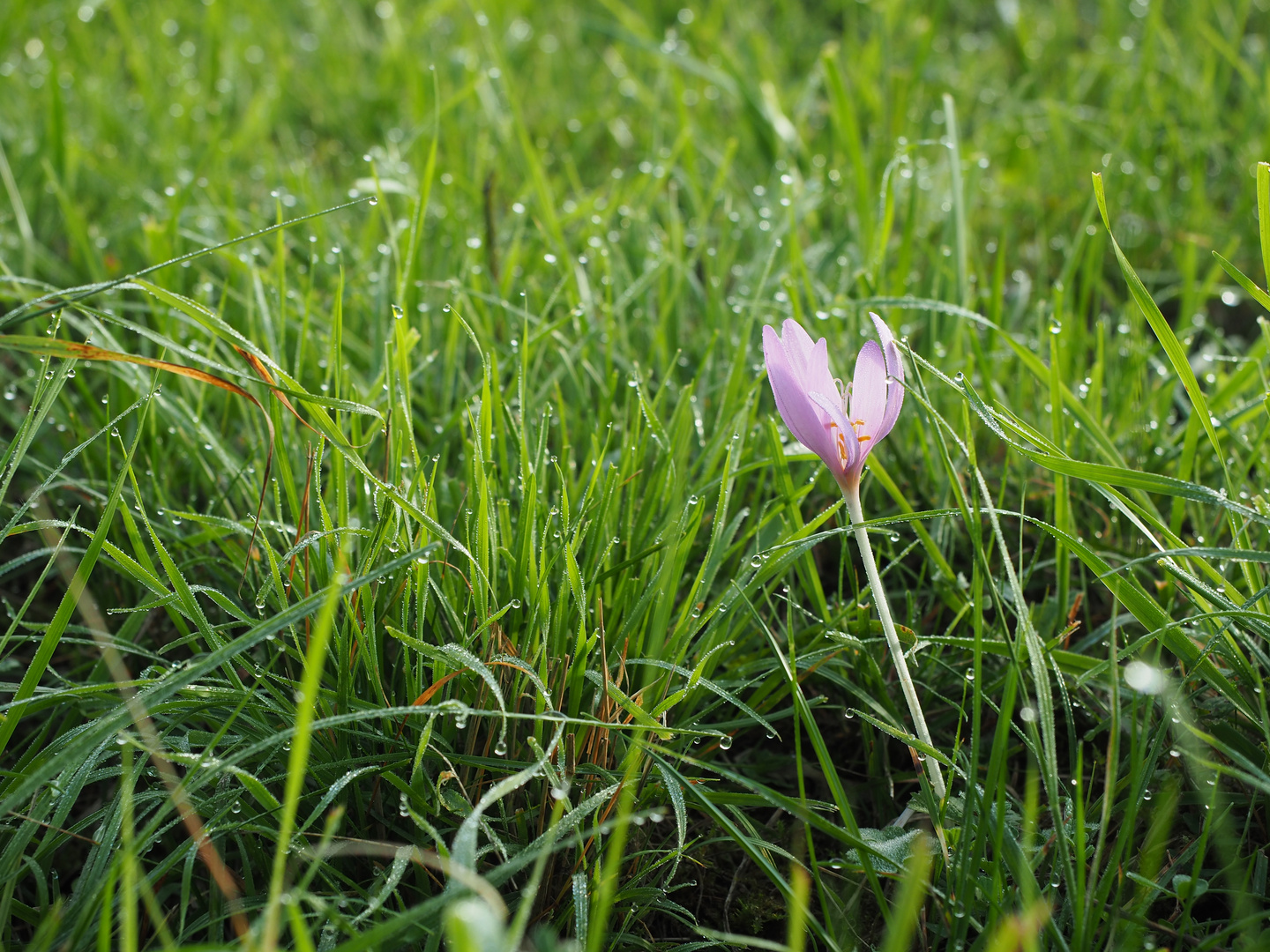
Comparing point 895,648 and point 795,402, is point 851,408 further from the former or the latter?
point 895,648

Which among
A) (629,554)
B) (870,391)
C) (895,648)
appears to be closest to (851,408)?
(870,391)

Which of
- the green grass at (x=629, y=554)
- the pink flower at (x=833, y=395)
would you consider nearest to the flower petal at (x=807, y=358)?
the pink flower at (x=833, y=395)

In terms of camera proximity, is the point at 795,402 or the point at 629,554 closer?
the point at 795,402

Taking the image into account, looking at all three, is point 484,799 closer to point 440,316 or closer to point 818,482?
point 818,482

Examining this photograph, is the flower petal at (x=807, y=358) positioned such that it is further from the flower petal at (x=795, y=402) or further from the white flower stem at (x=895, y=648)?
the white flower stem at (x=895, y=648)

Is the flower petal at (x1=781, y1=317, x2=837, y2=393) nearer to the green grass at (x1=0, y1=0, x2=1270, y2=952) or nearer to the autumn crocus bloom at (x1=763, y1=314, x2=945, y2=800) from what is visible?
the autumn crocus bloom at (x1=763, y1=314, x2=945, y2=800)

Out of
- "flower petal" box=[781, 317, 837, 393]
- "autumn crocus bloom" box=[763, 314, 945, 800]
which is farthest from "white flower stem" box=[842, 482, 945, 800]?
"flower petal" box=[781, 317, 837, 393]

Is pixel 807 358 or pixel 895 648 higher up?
pixel 807 358

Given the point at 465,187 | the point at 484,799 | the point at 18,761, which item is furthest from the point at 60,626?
the point at 465,187
